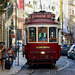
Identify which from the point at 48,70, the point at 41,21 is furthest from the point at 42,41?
the point at 48,70

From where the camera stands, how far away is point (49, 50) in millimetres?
17281

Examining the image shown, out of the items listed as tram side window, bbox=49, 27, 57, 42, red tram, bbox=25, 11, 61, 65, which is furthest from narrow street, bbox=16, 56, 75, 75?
tram side window, bbox=49, 27, 57, 42

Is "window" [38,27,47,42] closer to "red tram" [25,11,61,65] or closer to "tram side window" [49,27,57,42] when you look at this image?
"red tram" [25,11,61,65]

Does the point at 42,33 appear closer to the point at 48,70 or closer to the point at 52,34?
the point at 52,34

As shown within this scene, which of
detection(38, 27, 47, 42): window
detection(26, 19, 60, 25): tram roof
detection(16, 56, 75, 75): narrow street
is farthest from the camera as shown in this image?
detection(26, 19, 60, 25): tram roof

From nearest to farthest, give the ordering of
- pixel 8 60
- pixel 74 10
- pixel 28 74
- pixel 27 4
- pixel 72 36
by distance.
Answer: pixel 28 74 → pixel 8 60 → pixel 27 4 → pixel 72 36 → pixel 74 10

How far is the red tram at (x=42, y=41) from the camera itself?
17.2m

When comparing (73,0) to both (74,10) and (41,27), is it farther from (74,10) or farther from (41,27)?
(41,27)

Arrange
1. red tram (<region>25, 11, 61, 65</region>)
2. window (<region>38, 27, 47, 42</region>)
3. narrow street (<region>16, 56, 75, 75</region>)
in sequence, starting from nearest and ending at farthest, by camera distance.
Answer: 1. narrow street (<region>16, 56, 75, 75</region>)
2. red tram (<region>25, 11, 61, 65</region>)
3. window (<region>38, 27, 47, 42</region>)

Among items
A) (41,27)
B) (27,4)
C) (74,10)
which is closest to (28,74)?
(41,27)

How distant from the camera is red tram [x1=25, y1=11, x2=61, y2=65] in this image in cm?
1717

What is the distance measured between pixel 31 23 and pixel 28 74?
13.0 ft

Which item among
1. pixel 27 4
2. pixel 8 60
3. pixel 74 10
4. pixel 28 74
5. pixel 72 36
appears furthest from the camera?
pixel 74 10

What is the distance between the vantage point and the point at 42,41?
17.4m
